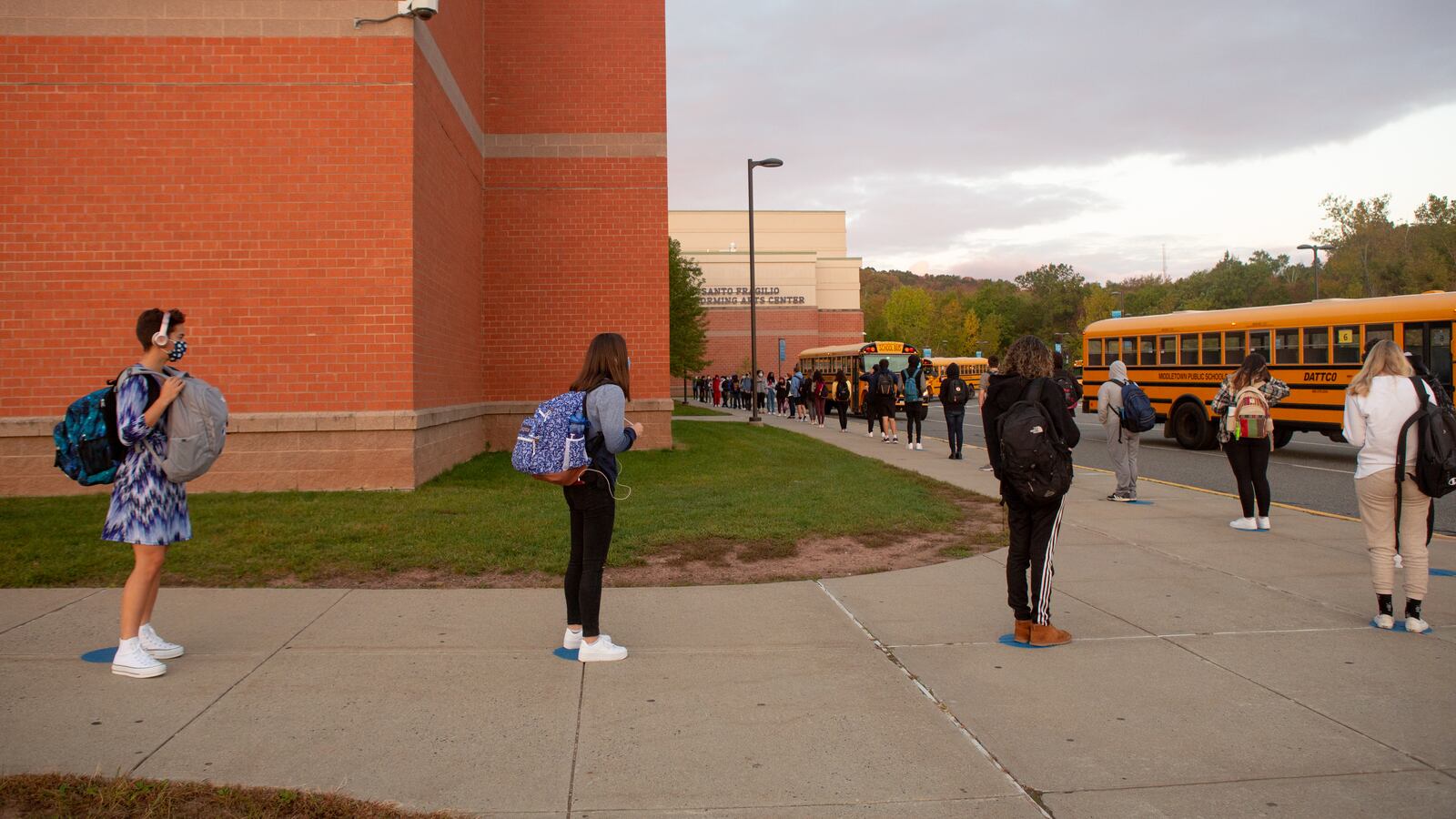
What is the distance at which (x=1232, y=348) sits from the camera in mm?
20109

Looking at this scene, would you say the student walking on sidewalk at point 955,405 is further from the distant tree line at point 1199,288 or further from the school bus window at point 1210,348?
the distant tree line at point 1199,288

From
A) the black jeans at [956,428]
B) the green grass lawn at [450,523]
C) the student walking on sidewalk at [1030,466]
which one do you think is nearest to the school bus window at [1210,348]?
the black jeans at [956,428]

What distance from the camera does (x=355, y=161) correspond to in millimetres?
12000

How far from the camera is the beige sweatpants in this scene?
20.0ft

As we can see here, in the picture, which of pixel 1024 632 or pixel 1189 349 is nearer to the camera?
pixel 1024 632

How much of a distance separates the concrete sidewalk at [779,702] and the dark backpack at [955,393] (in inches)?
426

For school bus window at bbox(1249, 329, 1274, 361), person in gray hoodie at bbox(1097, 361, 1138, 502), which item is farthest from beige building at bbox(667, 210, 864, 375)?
person in gray hoodie at bbox(1097, 361, 1138, 502)

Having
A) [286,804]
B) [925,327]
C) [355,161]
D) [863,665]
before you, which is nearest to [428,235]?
[355,161]

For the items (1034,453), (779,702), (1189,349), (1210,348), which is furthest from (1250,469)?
(1189,349)

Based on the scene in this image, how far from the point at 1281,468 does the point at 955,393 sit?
17.7 feet

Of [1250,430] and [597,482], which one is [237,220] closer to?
[597,482]

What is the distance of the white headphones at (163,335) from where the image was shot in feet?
16.7

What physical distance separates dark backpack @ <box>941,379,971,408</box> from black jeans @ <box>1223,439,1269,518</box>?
27.4 ft

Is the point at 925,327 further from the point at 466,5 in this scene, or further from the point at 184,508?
the point at 184,508
